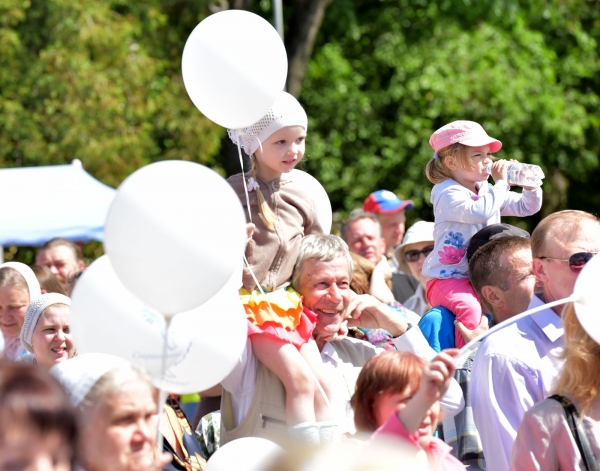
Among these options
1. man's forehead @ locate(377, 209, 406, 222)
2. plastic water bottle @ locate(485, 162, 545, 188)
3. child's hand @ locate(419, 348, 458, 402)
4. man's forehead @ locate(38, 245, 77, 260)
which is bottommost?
man's forehead @ locate(38, 245, 77, 260)

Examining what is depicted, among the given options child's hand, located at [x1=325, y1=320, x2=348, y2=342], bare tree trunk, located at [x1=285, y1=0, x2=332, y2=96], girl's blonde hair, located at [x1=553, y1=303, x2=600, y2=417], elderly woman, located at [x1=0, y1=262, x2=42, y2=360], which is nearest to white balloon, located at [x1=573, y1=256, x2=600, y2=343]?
girl's blonde hair, located at [x1=553, y1=303, x2=600, y2=417]

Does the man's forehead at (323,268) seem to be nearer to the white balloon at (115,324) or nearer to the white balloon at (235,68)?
the white balloon at (235,68)

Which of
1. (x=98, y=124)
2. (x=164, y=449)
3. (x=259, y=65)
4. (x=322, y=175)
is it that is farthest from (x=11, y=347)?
(x=322, y=175)

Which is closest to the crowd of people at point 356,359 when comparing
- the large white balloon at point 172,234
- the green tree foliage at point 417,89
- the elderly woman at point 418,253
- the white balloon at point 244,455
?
the white balloon at point 244,455

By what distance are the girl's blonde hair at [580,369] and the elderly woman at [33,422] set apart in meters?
1.56

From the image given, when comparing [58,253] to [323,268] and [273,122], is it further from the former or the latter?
[323,268]

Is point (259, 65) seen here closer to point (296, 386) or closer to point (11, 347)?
point (296, 386)

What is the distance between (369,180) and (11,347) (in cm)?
1179

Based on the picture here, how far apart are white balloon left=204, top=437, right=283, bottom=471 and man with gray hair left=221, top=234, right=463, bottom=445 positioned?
59 cm

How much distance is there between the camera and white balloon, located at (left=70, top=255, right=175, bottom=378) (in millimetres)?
3260

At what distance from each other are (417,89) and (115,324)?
45.5 ft

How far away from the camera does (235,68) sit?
397 cm

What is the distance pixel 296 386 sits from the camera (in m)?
Answer: 3.78

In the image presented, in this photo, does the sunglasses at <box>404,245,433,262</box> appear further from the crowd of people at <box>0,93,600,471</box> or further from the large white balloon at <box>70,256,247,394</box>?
the large white balloon at <box>70,256,247,394</box>
